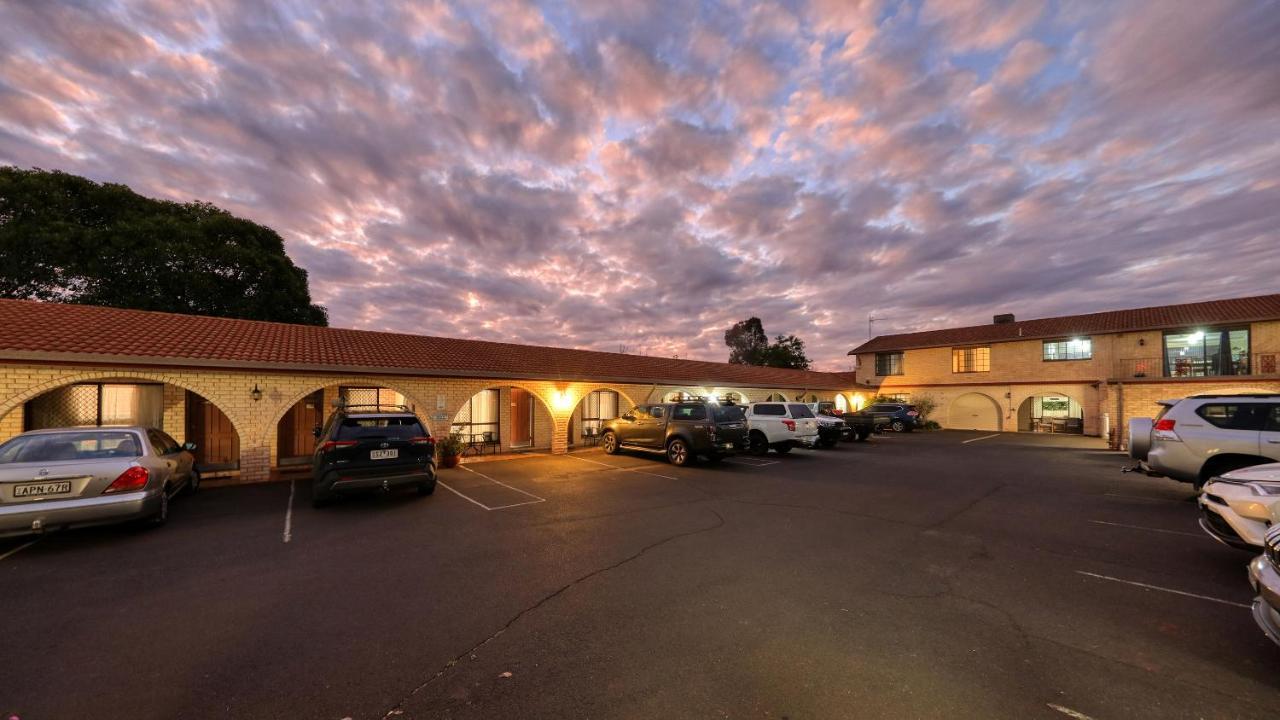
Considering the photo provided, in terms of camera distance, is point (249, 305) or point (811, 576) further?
point (249, 305)

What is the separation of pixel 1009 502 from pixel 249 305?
3041 centimetres

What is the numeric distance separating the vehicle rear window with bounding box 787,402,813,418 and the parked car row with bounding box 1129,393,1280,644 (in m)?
8.27

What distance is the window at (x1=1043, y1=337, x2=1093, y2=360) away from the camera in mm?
25188

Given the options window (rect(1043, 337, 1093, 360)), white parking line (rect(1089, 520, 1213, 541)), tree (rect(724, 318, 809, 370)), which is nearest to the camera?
white parking line (rect(1089, 520, 1213, 541))

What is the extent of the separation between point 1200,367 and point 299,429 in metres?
37.7

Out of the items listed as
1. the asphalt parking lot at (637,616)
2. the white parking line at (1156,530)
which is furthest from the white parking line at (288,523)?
the white parking line at (1156,530)

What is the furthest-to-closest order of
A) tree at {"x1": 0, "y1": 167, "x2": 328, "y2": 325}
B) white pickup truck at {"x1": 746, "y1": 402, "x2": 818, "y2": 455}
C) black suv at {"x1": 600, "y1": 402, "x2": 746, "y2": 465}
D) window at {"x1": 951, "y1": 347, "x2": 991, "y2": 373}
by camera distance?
window at {"x1": 951, "y1": 347, "x2": 991, "y2": 373} < tree at {"x1": 0, "y1": 167, "x2": 328, "y2": 325} < white pickup truck at {"x1": 746, "y1": 402, "x2": 818, "y2": 455} < black suv at {"x1": 600, "y1": 402, "x2": 746, "y2": 465}

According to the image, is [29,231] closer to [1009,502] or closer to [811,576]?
[811,576]

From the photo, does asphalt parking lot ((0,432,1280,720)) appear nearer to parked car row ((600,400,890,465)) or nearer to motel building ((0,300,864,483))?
motel building ((0,300,864,483))

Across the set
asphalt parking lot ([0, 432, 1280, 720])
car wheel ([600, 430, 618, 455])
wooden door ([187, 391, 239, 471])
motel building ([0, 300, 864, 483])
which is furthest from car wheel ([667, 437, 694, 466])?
wooden door ([187, 391, 239, 471])

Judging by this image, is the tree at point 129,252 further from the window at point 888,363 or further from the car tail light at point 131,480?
the window at point 888,363

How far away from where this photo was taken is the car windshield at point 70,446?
5773 mm

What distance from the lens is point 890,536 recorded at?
20.3ft

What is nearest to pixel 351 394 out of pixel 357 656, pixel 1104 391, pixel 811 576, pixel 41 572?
pixel 41 572
